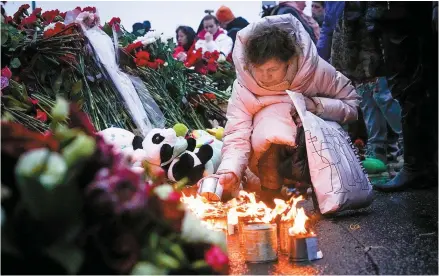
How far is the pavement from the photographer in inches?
113

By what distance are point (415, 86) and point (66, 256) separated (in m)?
3.58

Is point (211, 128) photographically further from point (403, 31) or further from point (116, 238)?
point (116, 238)

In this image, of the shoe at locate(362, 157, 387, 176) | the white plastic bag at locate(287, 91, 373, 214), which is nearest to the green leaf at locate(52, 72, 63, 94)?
the white plastic bag at locate(287, 91, 373, 214)

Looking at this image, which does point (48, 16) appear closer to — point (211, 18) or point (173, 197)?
point (211, 18)

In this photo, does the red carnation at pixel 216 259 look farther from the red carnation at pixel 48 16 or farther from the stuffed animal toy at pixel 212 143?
the red carnation at pixel 48 16

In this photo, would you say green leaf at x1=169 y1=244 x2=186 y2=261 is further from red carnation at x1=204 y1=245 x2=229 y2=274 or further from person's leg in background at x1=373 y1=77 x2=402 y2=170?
person's leg in background at x1=373 y1=77 x2=402 y2=170

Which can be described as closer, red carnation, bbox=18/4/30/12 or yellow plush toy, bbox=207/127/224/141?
yellow plush toy, bbox=207/127/224/141

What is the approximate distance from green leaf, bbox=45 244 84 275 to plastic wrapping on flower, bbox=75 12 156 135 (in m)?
4.12

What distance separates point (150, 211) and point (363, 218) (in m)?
2.42

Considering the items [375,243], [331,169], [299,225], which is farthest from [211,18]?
[299,225]

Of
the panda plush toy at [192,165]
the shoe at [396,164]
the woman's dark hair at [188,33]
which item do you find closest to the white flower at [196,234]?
the panda plush toy at [192,165]

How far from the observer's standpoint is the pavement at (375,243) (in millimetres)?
2865

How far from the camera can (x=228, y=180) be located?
413 cm

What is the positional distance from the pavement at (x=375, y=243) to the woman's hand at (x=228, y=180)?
1.65 feet
